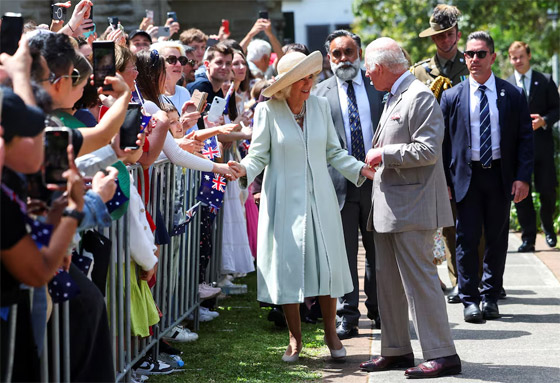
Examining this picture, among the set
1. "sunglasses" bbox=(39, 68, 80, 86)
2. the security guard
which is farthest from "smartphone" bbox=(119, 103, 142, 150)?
the security guard

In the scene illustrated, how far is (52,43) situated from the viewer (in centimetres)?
417

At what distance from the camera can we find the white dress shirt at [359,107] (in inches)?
302

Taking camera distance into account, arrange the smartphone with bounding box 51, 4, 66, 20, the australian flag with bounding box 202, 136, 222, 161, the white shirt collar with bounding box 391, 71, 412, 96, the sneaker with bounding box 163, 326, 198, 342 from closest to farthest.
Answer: the white shirt collar with bounding box 391, 71, 412, 96
the smartphone with bounding box 51, 4, 66, 20
the sneaker with bounding box 163, 326, 198, 342
the australian flag with bounding box 202, 136, 222, 161

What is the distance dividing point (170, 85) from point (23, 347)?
14.5ft

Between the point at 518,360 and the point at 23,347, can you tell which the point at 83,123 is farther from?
the point at 518,360

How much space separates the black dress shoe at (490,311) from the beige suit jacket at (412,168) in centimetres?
201

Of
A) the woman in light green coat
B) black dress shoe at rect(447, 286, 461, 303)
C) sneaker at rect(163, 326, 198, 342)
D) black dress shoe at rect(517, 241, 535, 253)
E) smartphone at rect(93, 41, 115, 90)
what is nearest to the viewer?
smartphone at rect(93, 41, 115, 90)

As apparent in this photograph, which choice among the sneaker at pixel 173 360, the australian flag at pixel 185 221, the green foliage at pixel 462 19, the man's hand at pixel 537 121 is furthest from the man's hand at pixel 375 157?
the green foliage at pixel 462 19

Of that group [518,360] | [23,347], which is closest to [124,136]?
[23,347]

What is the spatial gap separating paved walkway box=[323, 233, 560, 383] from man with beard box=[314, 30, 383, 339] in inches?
10.3

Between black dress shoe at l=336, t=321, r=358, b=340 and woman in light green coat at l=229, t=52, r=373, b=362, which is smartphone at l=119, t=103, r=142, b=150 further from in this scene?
black dress shoe at l=336, t=321, r=358, b=340

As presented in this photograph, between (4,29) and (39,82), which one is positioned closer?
(39,82)

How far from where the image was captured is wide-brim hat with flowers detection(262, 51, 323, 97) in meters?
6.70

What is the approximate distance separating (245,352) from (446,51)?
3827mm
